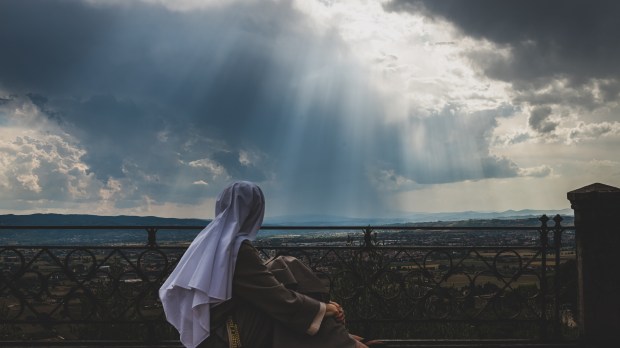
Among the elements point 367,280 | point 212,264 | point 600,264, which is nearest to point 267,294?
point 212,264

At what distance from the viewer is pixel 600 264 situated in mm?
7062

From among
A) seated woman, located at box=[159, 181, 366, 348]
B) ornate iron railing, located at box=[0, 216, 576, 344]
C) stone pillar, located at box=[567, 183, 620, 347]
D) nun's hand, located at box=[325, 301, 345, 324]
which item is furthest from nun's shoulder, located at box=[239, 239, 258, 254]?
stone pillar, located at box=[567, 183, 620, 347]

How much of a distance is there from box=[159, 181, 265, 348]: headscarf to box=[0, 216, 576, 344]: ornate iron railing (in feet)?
10.1

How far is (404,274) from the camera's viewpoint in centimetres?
750

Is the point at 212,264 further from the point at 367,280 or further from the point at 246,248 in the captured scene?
the point at 367,280

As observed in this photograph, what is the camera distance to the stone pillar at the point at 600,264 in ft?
23.1

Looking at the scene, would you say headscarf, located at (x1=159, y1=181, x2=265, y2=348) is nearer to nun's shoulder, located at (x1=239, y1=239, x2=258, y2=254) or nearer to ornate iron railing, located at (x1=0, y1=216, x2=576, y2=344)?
A: nun's shoulder, located at (x1=239, y1=239, x2=258, y2=254)

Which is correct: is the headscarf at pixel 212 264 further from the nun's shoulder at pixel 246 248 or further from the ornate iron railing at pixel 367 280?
the ornate iron railing at pixel 367 280

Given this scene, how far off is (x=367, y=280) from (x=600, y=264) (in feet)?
9.30

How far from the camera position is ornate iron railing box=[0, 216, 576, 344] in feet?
24.0

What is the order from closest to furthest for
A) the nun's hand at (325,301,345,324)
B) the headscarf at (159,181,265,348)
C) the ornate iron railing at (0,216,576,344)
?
the headscarf at (159,181,265,348) < the nun's hand at (325,301,345,324) < the ornate iron railing at (0,216,576,344)

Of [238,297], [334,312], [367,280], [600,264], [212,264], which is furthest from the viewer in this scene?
[367,280]

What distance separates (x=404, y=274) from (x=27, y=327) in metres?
4.91

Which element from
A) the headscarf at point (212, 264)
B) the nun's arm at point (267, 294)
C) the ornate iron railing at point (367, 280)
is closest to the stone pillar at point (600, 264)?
the ornate iron railing at point (367, 280)
